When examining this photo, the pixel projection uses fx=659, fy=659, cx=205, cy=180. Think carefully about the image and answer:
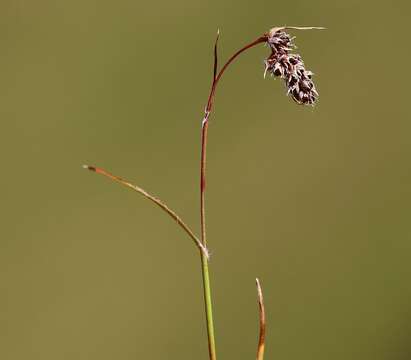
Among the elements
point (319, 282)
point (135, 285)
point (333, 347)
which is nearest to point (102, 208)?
point (135, 285)

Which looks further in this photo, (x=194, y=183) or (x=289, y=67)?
(x=194, y=183)

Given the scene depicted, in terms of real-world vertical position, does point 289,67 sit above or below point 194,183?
above

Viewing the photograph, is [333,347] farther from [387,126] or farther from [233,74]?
[233,74]

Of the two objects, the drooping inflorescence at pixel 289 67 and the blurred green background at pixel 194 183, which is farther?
the blurred green background at pixel 194 183

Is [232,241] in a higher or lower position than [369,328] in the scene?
higher

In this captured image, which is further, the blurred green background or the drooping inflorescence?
the blurred green background
